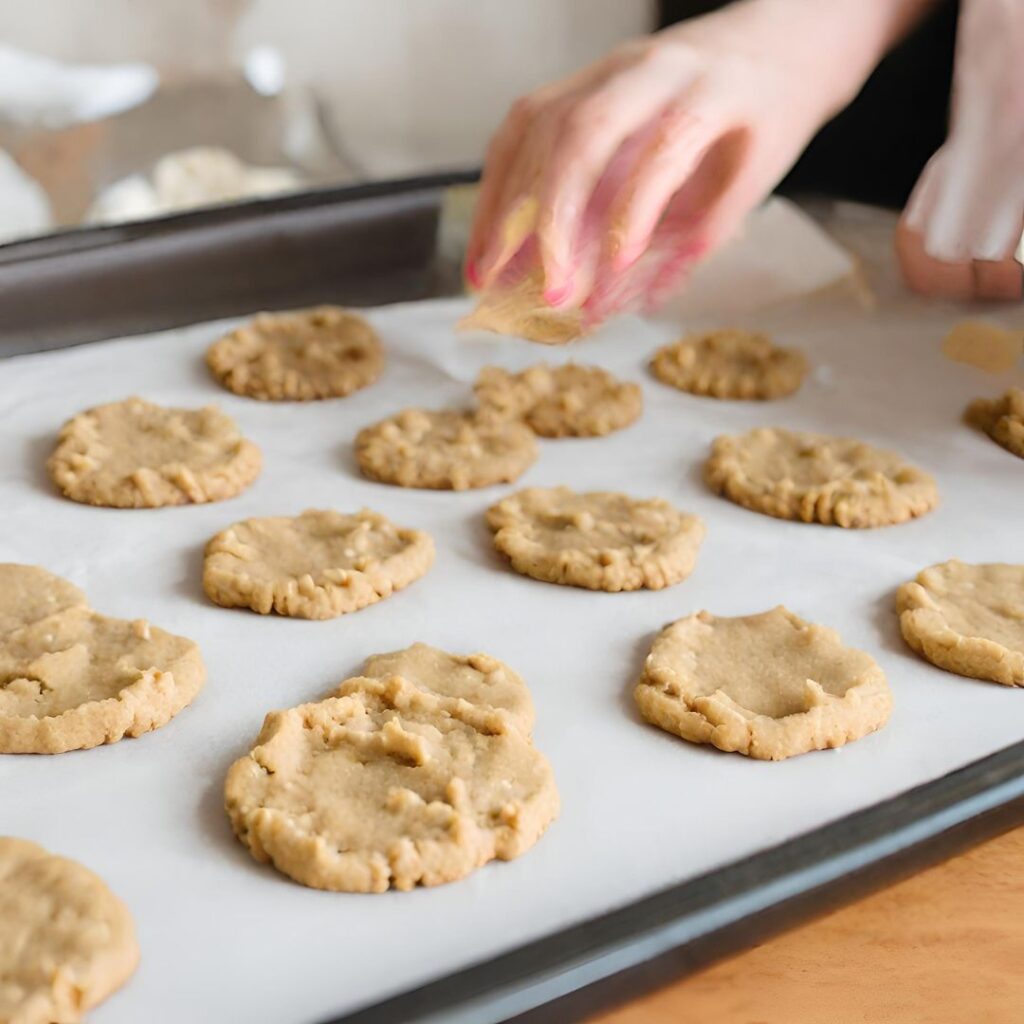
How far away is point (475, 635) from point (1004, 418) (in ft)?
2.34

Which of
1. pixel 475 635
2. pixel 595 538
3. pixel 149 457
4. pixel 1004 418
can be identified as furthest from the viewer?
pixel 1004 418

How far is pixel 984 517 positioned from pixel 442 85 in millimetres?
1785

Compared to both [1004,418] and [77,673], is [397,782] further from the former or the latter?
[1004,418]

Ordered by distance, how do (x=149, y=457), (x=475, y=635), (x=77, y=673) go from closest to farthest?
(x=77, y=673), (x=475, y=635), (x=149, y=457)

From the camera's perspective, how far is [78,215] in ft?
8.28

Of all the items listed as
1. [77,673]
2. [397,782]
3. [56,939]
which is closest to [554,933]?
[397,782]

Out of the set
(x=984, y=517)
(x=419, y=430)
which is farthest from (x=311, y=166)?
(x=984, y=517)

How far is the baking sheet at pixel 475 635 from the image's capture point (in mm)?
892

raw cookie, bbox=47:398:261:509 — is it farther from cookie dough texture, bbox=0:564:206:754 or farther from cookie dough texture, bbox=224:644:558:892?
cookie dough texture, bbox=224:644:558:892

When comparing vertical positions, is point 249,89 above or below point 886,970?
above

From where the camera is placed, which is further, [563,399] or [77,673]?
[563,399]

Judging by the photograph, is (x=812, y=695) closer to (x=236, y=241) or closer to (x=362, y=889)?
(x=362, y=889)

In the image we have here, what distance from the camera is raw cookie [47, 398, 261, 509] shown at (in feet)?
4.57

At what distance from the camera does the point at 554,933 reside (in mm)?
875
